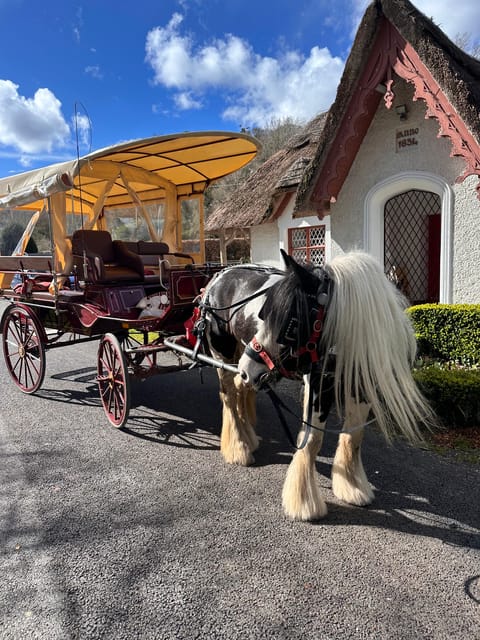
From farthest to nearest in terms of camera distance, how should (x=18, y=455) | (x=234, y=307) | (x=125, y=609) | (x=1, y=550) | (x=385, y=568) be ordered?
(x=18, y=455) → (x=234, y=307) → (x=1, y=550) → (x=385, y=568) → (x=125, y=609)

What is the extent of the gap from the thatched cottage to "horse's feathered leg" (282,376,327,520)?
3.96m

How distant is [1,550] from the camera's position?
2.61 metres

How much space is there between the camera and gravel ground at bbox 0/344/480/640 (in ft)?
6.75

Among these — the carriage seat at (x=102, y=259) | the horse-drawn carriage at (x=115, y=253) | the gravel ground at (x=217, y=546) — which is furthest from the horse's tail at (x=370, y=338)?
the carriage seat at (x=102, y=259)

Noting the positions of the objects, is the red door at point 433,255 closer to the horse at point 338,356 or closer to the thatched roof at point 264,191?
the thatched roof at point 264,191

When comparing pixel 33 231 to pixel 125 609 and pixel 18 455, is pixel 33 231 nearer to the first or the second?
pixel 18 455

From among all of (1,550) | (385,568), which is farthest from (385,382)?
(1,550)

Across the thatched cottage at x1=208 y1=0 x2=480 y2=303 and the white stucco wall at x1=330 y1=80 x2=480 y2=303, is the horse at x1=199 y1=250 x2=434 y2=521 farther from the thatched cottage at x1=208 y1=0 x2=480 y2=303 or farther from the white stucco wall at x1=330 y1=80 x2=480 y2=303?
the white stucco wall at x1=330 y1=80 x2=480 y2=303

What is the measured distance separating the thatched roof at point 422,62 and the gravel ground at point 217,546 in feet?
12.6

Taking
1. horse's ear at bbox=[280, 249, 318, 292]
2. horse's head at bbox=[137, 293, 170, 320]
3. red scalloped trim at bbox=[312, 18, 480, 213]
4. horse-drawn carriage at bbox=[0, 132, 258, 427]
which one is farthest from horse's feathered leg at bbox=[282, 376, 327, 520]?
red scalloped trim at bbox=[312, 18, 480, 213]

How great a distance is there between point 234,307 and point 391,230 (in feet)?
18.4

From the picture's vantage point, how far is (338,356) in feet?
8.41

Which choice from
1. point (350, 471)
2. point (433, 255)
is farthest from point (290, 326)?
point (433, 255)

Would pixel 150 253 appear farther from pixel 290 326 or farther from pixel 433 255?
pixel 433 255
